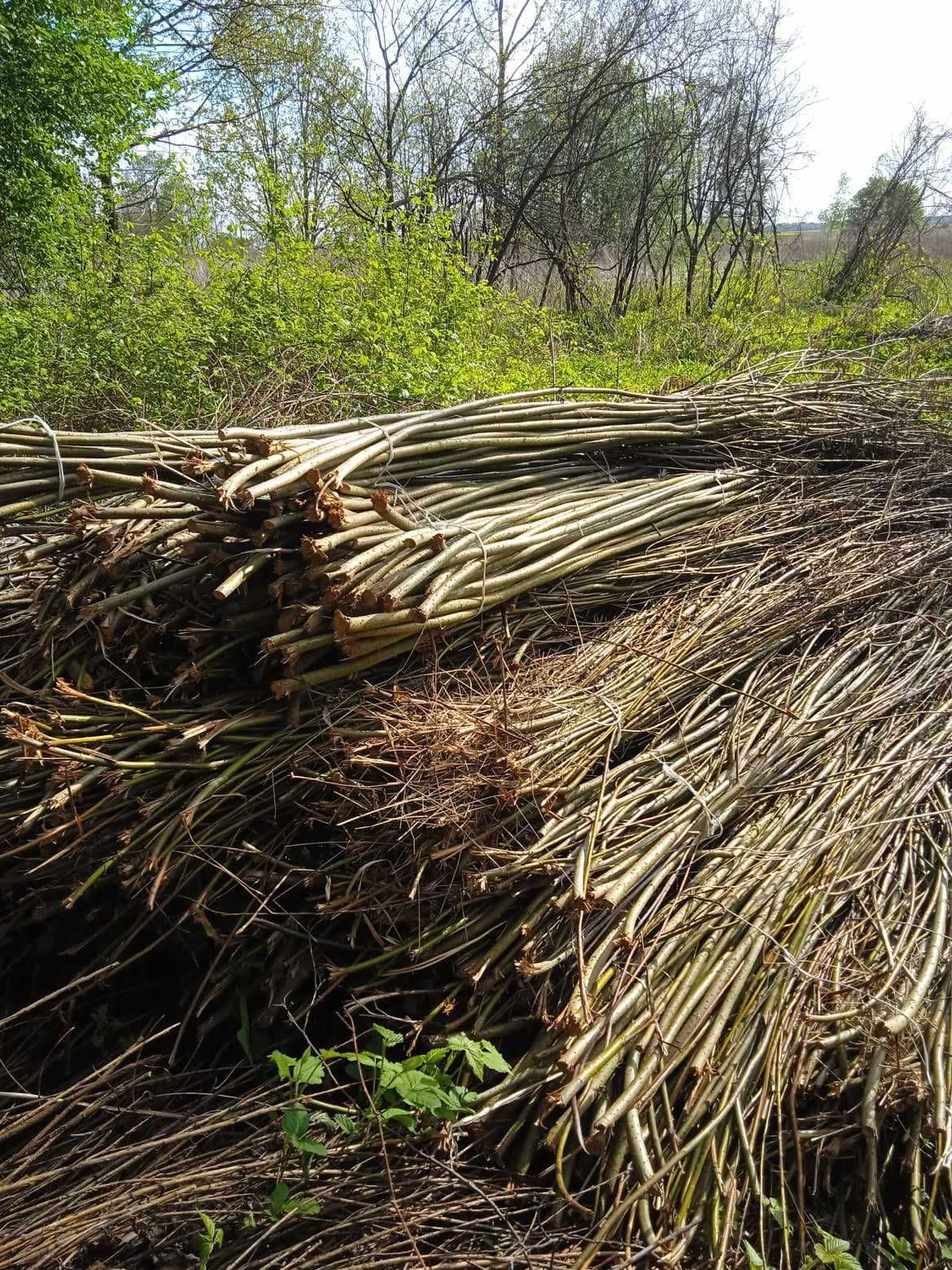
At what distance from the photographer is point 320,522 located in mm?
1982

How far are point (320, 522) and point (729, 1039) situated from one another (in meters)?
1.53

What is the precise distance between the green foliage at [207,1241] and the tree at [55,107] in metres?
8.07

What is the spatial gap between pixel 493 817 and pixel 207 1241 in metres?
0.97

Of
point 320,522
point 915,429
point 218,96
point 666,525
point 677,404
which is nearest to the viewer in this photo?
point 320,522

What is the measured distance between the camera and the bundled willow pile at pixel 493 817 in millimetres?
1615

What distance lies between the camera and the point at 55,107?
7.08 meters

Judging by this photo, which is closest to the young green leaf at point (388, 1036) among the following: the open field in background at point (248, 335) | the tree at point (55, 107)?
the open field in background at point (248, 335)

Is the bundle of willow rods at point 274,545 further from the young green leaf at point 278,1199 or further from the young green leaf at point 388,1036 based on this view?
the young green leaf at point 278,1199

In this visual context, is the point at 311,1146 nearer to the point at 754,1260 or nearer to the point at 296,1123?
the point at 296,1123

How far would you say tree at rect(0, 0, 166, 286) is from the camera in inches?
269

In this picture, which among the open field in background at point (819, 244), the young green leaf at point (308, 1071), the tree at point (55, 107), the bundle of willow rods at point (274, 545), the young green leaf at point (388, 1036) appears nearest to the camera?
the young green leaf at point (308, 1071)

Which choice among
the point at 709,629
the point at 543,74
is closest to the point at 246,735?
the point at 709,629

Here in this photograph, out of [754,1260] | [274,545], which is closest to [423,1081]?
[754,1260]

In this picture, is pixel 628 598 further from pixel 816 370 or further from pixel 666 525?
pixel 816 370
